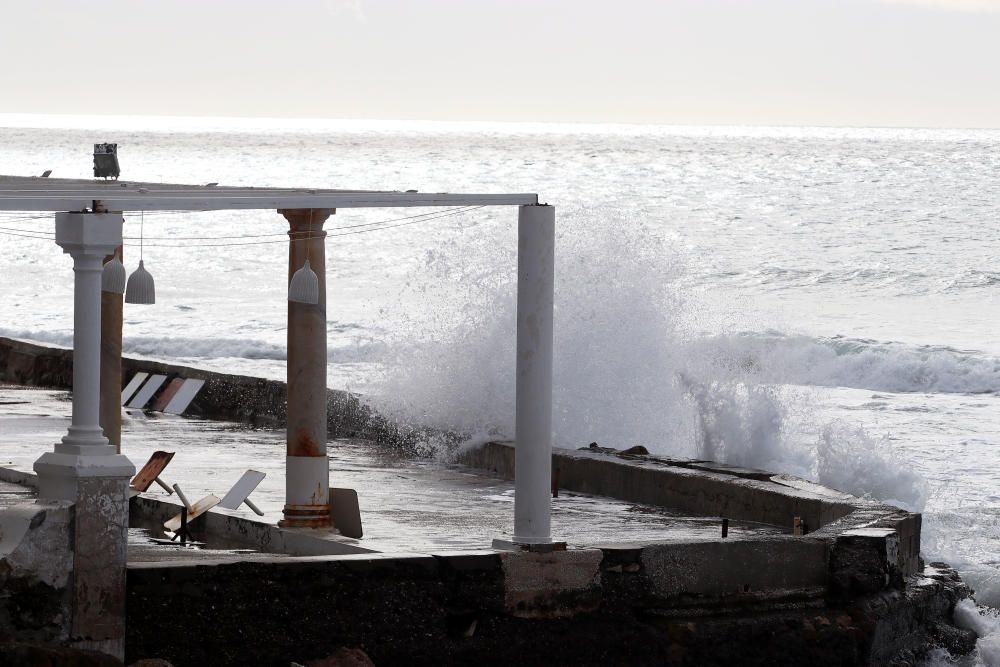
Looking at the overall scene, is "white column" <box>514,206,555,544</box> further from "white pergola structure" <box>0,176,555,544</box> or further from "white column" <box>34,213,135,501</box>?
"white column" <box>34,213,135,501</box>

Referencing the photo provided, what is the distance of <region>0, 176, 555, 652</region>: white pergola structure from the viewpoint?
6938 millimetres

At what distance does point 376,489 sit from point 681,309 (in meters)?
6.83

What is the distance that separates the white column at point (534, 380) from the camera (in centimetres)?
804

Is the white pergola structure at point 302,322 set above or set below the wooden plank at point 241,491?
above

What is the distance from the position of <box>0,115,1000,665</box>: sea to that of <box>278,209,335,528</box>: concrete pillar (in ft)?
4.69

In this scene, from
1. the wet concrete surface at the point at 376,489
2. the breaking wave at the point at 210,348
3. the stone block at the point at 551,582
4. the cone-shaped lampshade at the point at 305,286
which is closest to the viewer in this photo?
the stone block at the point at 551,582

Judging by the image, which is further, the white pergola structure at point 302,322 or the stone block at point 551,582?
the stone block at point 551,582

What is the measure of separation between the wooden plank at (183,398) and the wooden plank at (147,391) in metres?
0.38

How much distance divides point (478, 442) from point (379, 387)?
2.12m

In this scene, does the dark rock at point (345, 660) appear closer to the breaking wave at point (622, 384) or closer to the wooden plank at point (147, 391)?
the breaking wave at point (622, 384)

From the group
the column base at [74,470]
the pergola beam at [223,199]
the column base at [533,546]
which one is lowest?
the column base at [533,546]

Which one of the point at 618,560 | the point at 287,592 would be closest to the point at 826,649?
the point at 618,560

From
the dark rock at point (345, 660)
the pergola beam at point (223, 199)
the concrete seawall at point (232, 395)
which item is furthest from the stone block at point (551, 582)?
the concrete seawall at point (232, 395)

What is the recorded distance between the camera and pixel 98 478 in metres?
6.93
